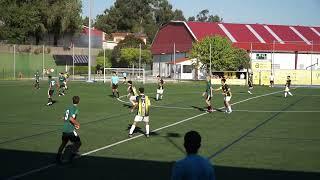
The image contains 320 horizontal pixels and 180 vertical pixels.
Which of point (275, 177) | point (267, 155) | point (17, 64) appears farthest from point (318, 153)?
point (17, 64)

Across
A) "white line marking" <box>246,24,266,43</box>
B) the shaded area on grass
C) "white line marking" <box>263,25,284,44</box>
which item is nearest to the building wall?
"white line marking" <box>263,25,284,44</box>

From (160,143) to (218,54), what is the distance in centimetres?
5950

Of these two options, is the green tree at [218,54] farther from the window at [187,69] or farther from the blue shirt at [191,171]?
the blue shirt at [191,171]

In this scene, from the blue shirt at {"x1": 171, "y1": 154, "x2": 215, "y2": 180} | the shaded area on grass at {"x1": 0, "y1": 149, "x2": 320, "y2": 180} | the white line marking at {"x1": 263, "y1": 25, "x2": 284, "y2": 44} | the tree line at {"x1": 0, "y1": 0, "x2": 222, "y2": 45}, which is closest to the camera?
the blue shirt at {"x1": 171, "y1": 154, "x2": 215, "y2": 180}

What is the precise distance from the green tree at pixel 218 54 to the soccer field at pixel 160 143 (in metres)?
46.1

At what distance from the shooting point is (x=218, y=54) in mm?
75375

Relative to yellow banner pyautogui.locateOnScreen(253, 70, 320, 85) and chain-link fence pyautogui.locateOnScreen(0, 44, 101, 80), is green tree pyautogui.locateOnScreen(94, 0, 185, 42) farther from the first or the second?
yellow banner pyautogui.locateOnScreen(253, 70, 320, 85)

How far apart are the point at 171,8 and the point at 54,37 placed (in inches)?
2875

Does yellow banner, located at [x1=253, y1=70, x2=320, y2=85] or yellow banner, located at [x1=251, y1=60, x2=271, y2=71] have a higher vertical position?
yellow banner, located at [x1=251, y1=60, x2=271, y2=71]

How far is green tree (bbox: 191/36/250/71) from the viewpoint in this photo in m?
75.2

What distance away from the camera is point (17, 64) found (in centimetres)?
7956

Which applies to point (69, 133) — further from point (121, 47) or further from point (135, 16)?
point (135, 16)

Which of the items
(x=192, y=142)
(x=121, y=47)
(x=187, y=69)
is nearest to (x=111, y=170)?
(x=192, y=142)

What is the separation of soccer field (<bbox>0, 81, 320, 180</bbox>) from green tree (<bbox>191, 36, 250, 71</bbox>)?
151 feet
